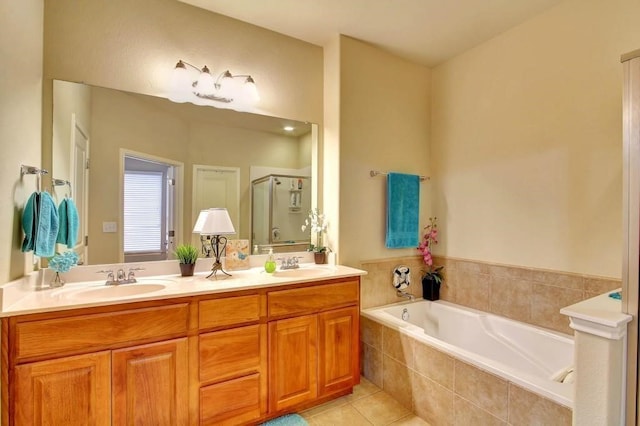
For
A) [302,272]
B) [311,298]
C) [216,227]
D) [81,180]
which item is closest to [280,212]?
[302,272]

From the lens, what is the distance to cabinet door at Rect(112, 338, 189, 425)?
1498 mm

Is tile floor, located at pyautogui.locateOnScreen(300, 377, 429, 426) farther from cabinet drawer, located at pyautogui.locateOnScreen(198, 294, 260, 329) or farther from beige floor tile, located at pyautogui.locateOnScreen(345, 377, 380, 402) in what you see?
cabinet drawer, located at pyautogui.locateOnScreen(198, 294, 260, 329)

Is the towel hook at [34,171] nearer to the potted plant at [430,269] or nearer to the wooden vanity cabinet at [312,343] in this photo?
the wooden vanity cabinet at [312,343]

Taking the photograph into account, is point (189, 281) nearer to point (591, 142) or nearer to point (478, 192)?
point (478, 192)

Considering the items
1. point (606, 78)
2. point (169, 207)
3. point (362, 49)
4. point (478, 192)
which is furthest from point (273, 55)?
point (606, 78)

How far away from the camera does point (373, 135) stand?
9.07ft

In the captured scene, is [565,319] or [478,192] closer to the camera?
[565,319]

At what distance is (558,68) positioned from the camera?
2191 mm

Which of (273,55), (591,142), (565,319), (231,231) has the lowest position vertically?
(565,319)

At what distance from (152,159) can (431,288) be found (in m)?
2.64

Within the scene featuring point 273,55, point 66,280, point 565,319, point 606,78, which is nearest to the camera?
point 66,280

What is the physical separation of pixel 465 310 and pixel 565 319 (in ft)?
2.36

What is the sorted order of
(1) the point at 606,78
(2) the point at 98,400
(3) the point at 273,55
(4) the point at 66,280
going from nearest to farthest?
(2) the point at 98,400 < (4) the point at 66,280 < (1) the point at 606,78 < (3) the point at 273,55

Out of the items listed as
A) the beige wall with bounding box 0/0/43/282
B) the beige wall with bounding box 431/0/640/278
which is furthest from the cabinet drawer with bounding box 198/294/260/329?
the beige wall with bounding box 431/0/640/278
